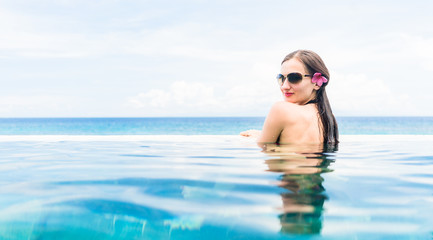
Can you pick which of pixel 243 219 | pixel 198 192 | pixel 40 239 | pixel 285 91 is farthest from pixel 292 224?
pixel 285 91

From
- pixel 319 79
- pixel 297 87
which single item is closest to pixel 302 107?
pixel 297 87

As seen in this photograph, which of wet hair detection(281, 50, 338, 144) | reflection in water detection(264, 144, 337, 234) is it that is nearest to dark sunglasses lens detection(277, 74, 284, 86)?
wet hair detection(281, 50, 338, 144)

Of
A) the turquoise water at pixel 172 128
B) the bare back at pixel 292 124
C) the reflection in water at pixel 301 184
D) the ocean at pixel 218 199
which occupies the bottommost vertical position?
the turquoise water at pixel 172 128

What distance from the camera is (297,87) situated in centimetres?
379

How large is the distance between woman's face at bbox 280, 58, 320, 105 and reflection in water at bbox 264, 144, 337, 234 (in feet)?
1.96

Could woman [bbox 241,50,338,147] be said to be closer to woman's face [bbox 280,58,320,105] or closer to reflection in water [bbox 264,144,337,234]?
woman's face [bbox 280,58,320,105]

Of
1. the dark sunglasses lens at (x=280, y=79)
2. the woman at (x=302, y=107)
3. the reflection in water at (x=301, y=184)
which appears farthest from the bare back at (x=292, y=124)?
the dark sunglasses lens at (x=280, y=79)

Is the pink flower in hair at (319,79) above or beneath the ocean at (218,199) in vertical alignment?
above

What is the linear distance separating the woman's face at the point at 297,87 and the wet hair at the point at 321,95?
5 cm

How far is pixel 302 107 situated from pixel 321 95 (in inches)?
19.2

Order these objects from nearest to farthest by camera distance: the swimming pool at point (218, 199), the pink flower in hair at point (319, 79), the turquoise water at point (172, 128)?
the swimming pool at point (218, 199), the pink flower in hair at point (319, 79), the turquoise water at point (172, 128)

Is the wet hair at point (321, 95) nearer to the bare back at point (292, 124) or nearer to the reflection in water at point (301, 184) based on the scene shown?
the bare back at point (292, 124)

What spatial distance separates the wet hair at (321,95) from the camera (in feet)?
12.2

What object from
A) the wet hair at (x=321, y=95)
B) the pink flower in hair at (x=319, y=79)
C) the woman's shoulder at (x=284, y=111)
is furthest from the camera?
the pink flower in hair at (x=319, y=79)
